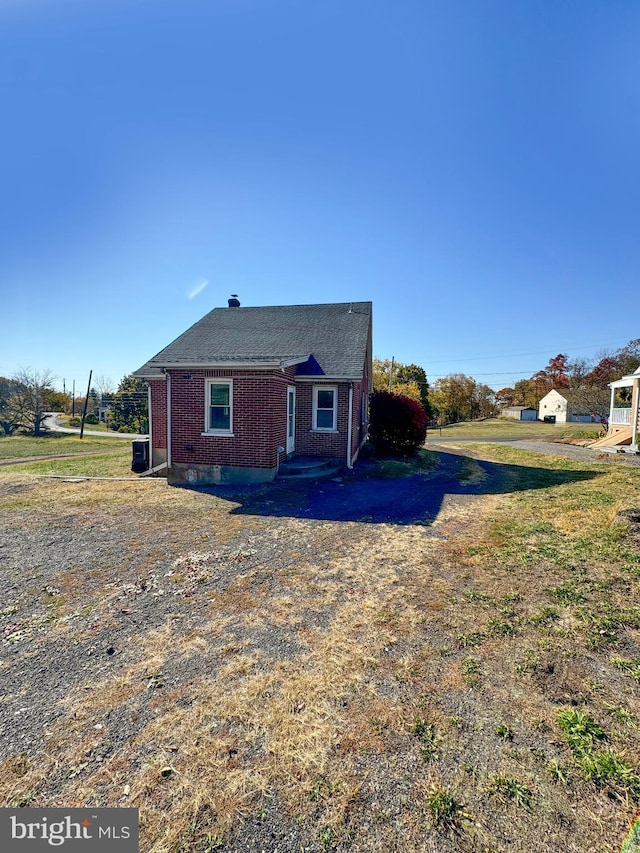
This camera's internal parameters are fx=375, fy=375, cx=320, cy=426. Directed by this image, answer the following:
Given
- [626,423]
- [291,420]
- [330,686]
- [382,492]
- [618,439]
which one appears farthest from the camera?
[626,423]

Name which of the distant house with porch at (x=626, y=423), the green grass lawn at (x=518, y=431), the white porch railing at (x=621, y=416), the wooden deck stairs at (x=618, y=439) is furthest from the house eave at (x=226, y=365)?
the green grass lawn at (x=518, y=431)

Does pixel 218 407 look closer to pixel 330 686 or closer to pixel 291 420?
pixel 291 420

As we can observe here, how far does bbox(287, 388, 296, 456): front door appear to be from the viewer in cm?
1135

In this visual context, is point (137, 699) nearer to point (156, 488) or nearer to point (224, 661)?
point (224, 661)

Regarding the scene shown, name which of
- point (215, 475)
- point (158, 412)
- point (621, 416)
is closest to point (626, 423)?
point (621, 416)

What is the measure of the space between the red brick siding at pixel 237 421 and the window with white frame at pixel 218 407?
13 cm

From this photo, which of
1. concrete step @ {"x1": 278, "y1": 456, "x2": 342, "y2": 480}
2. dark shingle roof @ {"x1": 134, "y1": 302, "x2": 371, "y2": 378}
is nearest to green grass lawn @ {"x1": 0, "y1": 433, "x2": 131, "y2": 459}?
dark shingle roof @ {"x1": 134, "y1": 302, "x2": 371, "y2": 378}

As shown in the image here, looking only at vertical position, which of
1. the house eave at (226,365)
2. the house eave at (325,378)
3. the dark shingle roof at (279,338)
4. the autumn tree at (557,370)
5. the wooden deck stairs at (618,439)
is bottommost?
the wooden deck stairs at (618,439)

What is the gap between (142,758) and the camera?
2.22 meters

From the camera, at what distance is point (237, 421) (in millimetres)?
9812

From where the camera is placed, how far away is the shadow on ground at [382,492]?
7.51 metres

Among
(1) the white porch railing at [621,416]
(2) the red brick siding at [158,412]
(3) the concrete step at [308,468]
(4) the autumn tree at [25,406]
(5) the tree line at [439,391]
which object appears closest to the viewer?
(3) the concrete step at [308,468]

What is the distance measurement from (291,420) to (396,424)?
423cm

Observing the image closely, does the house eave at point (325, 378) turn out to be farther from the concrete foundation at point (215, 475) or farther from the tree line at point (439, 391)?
the tree line at point (439, 391)
